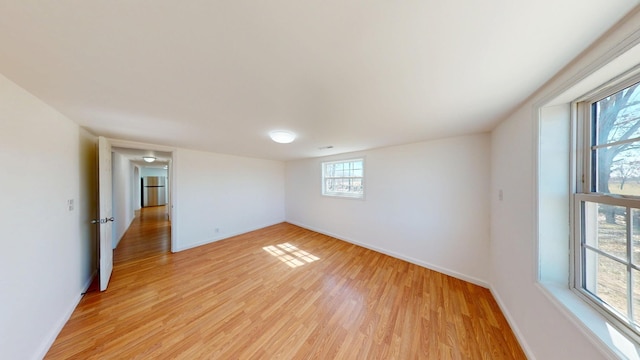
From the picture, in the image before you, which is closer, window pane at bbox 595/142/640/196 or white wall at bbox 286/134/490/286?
window pane at bbox 595/142/640/196

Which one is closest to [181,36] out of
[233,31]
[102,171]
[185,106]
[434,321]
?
[233,31]

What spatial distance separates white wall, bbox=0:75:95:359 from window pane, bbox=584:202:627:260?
12.0ft

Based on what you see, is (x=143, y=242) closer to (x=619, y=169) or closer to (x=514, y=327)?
(x=514, y=327)

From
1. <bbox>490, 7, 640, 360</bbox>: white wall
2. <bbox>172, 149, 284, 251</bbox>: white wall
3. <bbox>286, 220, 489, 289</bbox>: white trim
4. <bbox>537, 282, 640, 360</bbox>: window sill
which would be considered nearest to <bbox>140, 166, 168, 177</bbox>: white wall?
<bbox>172, 149, 284, 251</bbox>: white wall

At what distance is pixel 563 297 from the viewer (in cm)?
117

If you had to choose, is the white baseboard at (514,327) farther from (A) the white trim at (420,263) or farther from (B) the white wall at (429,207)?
(B) the white wall at (429,207)

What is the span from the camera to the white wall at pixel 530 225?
0.96 meters

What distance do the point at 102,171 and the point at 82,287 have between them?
4.65 feet

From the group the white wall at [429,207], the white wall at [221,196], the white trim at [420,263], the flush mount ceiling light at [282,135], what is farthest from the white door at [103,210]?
the white wall at [429,207]

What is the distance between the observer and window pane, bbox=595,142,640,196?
2.98 ft

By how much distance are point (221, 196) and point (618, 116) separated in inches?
198

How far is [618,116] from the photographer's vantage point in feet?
3.28

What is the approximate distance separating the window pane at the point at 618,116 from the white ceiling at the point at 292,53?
0.33 metres

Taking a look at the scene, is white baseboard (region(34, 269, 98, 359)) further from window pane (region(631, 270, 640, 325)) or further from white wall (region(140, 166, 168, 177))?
white wall (region(140, 166, 168, 177))
